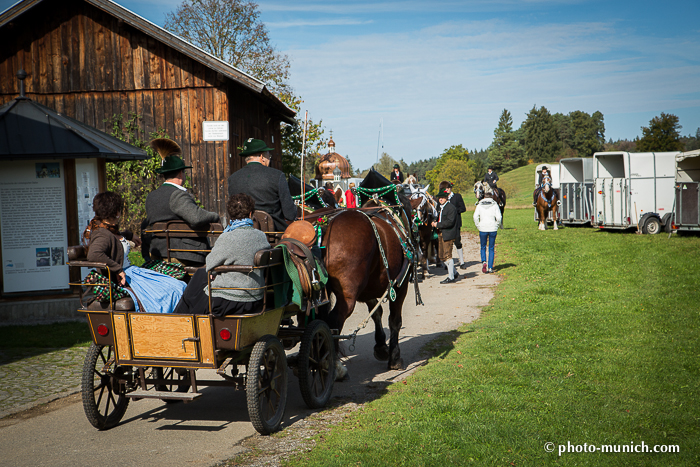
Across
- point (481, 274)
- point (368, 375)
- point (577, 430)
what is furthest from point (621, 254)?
point (577, 430)

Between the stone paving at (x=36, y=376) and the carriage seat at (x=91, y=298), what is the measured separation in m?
1.84

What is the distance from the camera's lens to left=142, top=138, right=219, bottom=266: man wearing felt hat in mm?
5465

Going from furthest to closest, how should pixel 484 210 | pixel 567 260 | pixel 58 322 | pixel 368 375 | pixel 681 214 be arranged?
1. pixel 681 214
2. pixel 567 260
3. pixel 484 210
4. pixel 58 322
5. pixel 368 375

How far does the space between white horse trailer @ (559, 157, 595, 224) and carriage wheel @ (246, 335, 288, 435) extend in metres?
23.7

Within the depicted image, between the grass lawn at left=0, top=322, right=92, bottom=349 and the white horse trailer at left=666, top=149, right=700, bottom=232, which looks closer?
the grass lawn at left=0, top=322, right=92, bottom=349

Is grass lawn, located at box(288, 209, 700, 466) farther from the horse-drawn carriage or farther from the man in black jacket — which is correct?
the man in black jacket

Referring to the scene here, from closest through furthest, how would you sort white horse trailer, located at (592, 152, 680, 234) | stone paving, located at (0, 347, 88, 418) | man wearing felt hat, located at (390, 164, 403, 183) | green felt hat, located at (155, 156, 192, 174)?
green felt hat, located at (155, 156, 192, 174)
stone paving, located at (0, 347, 88, 418)
man wearing felt hat, located at (390, 164, 403, 183)
white horse trailer, located at (592, 152, 680, 234)

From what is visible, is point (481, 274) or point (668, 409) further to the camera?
point (481, 274)

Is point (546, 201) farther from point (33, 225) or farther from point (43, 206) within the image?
point (33, 225)

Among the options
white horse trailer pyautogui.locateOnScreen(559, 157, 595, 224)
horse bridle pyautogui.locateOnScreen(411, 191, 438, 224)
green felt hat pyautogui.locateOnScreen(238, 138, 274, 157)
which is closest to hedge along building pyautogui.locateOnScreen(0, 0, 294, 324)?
horse bridle pyautogui.locateOnScreen(411, 191, 438, 224)

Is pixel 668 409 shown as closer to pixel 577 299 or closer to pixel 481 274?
pixel 577 299

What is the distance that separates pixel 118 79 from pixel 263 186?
38.3ft

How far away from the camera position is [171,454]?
179 inches

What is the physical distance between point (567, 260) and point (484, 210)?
3680mm
